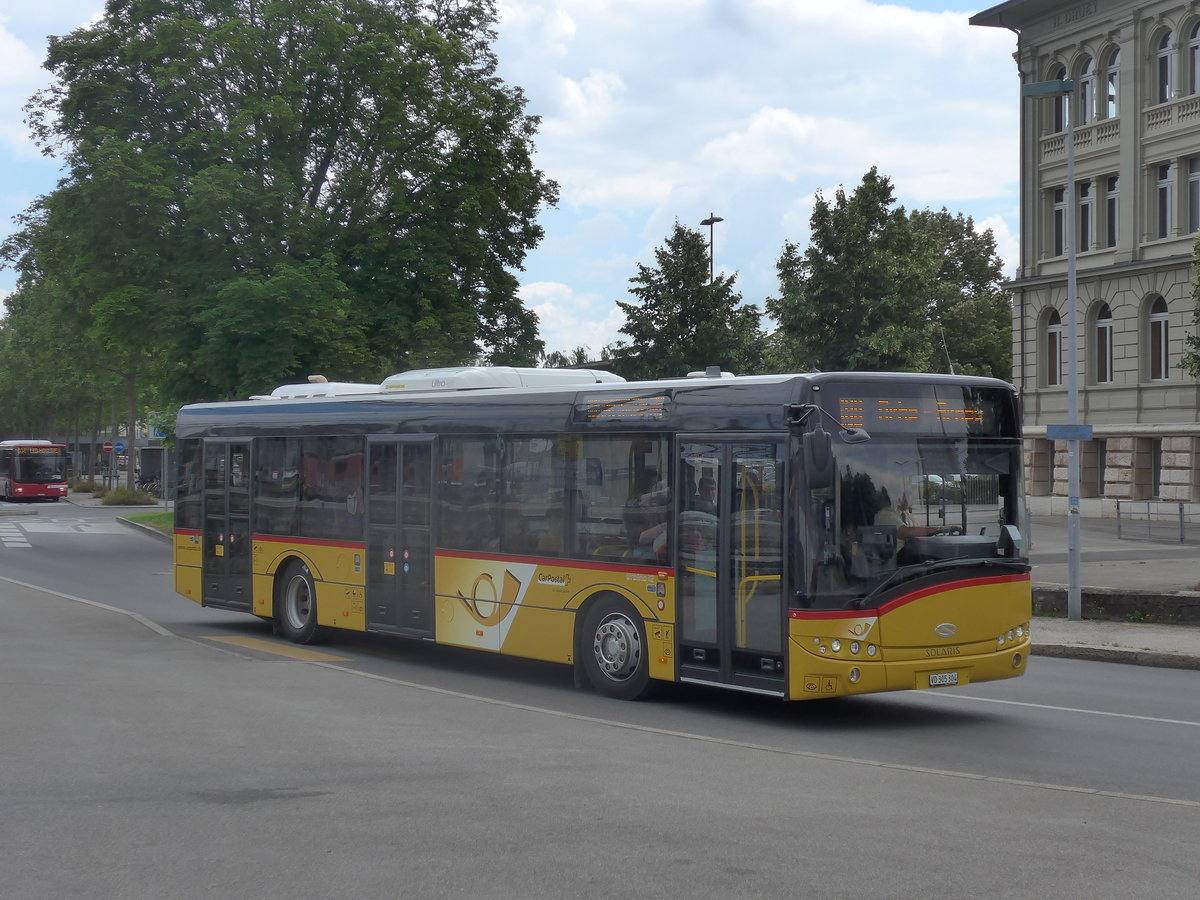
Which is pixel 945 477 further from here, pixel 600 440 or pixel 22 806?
pixel 22 806

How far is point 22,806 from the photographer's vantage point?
7.34m

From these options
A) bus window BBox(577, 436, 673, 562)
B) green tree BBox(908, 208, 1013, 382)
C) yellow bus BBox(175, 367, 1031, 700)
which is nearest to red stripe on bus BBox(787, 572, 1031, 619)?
yellow bus BBox(175, 367, 1031, 700)

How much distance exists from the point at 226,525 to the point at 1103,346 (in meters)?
33.7

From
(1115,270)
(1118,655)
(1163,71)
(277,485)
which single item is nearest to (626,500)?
(277,485)

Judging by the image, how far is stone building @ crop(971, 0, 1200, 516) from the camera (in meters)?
41.0

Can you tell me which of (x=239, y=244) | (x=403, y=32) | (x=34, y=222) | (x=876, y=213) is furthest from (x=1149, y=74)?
(x=34, y=222)

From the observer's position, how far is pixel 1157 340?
4206cm

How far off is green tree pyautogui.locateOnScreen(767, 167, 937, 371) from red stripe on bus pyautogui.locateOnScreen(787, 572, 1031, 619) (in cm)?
3034

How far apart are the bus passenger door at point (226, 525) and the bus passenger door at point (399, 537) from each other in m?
2.91

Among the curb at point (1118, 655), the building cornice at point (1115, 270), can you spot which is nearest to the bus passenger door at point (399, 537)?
the curb at point (1118, 655)

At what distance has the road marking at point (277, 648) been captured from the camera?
15102 mm

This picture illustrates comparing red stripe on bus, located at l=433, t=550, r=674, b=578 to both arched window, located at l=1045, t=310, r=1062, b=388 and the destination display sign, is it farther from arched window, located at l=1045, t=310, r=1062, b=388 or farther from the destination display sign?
arched window, located at l=1045, t=310, r=1062, b=388

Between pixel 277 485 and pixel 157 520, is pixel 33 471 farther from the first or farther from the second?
pixel 277 485

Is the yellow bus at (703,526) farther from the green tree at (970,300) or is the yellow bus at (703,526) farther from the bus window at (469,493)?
the green tree at (970,300)
